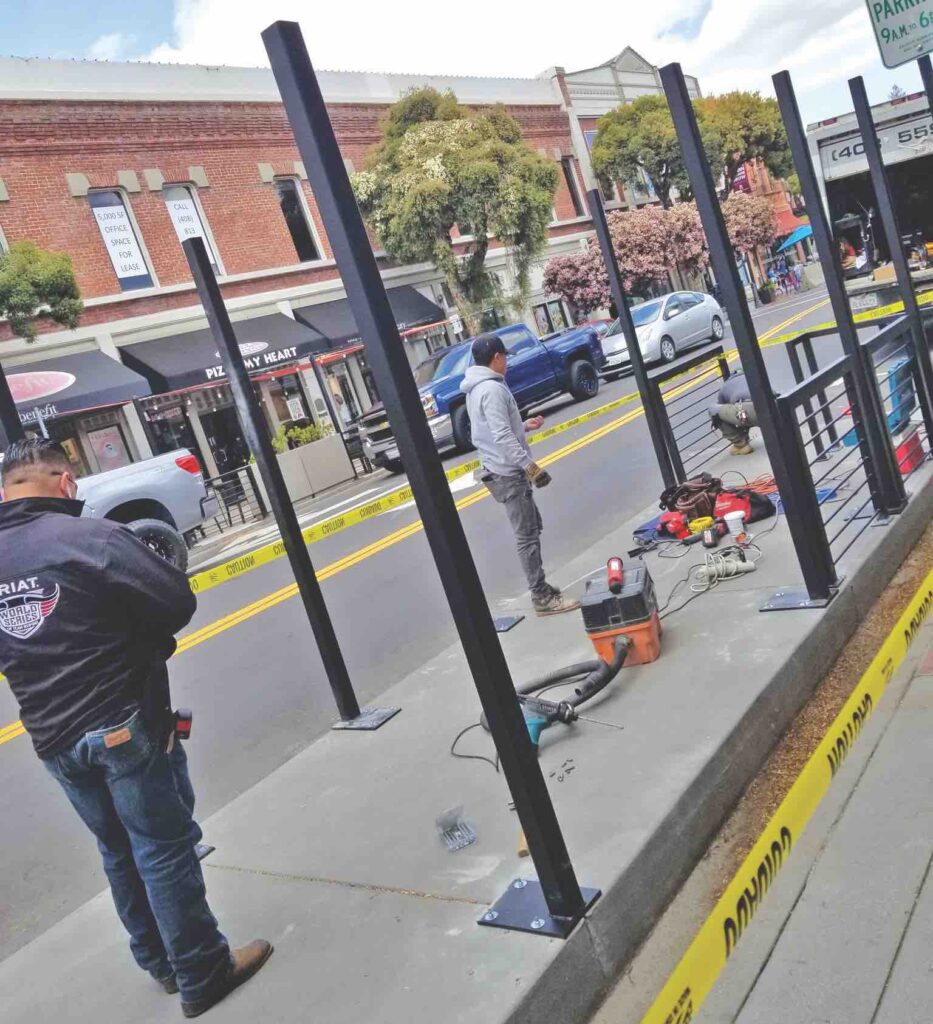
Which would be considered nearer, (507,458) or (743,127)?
(507,458)

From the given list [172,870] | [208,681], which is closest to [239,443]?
[208,681]

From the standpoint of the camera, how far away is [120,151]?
72.9ft

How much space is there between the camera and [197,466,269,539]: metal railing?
17.8m

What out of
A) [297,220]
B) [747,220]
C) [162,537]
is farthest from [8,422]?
[747,220]

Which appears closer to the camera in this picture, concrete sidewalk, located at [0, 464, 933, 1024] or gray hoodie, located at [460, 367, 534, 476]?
concrete sidewalk, located at [0, 464, 933, 1024]

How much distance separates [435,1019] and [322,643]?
2.61 m

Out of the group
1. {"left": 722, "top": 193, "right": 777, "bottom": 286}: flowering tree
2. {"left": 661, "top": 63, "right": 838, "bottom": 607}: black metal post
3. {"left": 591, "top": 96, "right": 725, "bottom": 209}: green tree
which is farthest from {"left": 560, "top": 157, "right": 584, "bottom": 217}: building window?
{"left": 661, "top": 63, "right": 838, "bottom": 607}: black metal post

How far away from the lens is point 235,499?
18.0 m

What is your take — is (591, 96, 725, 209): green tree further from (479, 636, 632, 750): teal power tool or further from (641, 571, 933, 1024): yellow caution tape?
(641, 571, 933, 1024): yellow caution tape

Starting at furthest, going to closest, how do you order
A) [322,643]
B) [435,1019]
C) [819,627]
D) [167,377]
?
[167,377] → [322,643] → [819,627] → [435,1019]

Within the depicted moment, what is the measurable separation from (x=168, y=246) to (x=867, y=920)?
23153 millimetres

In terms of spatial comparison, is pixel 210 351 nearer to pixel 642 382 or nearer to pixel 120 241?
pixel 120 241

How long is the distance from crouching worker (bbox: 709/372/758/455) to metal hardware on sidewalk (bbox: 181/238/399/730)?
16.6 ft

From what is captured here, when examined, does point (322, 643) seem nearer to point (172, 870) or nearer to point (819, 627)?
point (172, 870)
